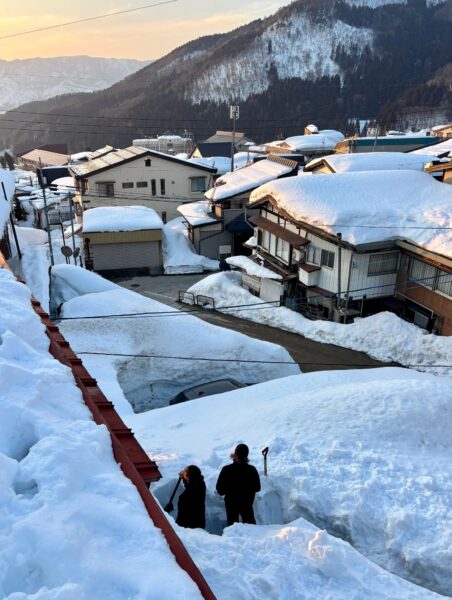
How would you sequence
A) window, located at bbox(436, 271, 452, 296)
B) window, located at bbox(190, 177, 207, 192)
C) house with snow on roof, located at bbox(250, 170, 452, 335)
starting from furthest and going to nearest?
window, located at bbox(190, 177, 207, 192)
house with snow on roof, located at bbox(250, 170, 452, 335)
window, located at bbox(436, 271, 452, 296)

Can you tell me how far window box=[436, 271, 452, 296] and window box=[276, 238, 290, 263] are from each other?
275 inches

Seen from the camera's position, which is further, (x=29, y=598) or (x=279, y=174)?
(x=279, y=174)

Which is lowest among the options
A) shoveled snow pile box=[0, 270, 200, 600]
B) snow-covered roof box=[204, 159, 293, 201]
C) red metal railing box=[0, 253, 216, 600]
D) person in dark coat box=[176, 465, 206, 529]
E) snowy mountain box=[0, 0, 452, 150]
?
person in dark coat box=[176, 465, 206, 529]

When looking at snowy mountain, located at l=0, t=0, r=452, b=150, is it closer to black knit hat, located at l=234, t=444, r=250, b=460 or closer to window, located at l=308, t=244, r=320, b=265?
window, located at l=308, t=244, r=320, b=265

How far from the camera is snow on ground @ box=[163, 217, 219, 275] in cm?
2814

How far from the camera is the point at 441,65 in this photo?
410 feet

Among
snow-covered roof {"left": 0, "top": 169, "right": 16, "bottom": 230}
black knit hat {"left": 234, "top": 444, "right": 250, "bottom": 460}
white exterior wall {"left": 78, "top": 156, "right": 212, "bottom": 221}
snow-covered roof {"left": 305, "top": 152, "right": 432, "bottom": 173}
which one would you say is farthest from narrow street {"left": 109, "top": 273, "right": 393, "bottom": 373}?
snow-covered roof {"left": 305, "top": 152, "right": 432, "bottom": 173}

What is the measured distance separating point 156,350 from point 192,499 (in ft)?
25.1

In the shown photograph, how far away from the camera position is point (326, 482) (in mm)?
6824

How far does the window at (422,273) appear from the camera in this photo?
17.1 metres

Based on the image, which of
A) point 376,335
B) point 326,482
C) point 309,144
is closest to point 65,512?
point 326,482

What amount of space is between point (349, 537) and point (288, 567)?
77.8 inches

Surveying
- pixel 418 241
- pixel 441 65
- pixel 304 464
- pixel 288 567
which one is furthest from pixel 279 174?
pixel 441 65

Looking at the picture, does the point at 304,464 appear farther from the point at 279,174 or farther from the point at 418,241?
the point at 279,174
